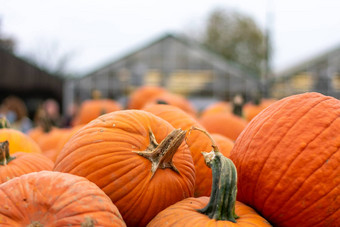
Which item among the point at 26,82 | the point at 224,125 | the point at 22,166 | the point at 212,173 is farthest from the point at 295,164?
the point at 26,82

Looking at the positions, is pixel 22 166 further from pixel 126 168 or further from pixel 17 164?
pixel 126 168

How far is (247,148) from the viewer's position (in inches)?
67.3

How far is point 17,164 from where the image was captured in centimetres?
197

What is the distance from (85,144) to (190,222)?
57 centimetres

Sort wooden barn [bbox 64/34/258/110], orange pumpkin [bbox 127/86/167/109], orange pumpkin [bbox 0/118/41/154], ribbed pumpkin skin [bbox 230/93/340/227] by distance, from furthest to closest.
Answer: wooden barn [bbox 64/34/258/110], orange pumpkin [bbox 127/86/167/109], orange pumpkin [bbox 0/118/41/154], ribbed pumpkin skin [bbox 230/93/340/227]

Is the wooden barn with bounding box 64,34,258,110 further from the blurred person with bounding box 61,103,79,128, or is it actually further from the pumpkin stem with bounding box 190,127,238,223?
the pumpkin stem with bounding box 190,127,238,223

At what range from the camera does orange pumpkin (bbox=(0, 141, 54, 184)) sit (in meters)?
1.88

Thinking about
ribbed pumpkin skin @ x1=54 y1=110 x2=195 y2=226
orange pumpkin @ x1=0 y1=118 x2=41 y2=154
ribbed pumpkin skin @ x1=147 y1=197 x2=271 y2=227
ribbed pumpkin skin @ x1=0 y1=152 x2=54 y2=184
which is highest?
ribbed pumpkin skin @ x1=54 y1=110 x2=195 y2=226

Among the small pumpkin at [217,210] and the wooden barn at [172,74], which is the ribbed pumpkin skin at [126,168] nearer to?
A: the small pumpkin at [217,210]

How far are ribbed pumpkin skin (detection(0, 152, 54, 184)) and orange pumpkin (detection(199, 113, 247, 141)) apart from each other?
1.59 m

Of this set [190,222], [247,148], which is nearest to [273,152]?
[247,148]

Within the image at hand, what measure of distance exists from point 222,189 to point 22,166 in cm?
114

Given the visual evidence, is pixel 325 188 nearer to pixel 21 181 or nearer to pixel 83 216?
pixel 83 216

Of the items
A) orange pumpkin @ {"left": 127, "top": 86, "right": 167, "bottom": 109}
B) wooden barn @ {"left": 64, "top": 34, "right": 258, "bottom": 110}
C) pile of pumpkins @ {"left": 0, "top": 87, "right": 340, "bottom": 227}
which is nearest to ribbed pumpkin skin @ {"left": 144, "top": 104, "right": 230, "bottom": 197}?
pile of pumpkins @ {"left": 0, "top": 87, "right": 340, "bottom": 227}
